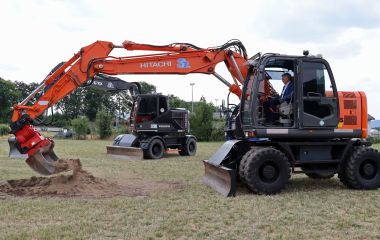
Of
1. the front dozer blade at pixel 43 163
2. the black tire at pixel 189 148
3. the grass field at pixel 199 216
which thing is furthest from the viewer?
the black tire at pixel 189 148

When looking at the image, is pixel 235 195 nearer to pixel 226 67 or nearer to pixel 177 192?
pixel 177 192

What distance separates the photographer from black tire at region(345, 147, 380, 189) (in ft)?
28.3

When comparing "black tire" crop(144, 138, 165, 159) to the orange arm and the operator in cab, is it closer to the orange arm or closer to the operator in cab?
the orange arm

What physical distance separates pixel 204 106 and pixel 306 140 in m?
28.0

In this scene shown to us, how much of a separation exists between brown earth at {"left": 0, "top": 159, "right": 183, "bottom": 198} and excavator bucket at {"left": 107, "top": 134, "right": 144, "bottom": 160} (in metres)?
6.68

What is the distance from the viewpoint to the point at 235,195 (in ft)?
25.8

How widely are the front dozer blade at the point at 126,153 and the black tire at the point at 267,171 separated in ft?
29.0

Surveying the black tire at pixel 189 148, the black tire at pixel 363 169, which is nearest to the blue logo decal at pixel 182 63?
the black tire at pixel 363 169

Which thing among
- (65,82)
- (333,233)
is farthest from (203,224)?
(65,82)

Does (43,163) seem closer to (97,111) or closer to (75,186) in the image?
(75,186)

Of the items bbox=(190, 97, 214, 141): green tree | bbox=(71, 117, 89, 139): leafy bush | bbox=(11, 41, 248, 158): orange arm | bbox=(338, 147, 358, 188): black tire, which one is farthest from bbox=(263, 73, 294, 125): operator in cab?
bbox=(71, 117, 89, 139): leafy bush

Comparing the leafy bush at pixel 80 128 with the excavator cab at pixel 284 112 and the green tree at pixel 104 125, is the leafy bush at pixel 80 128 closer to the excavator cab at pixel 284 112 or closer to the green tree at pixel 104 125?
the green tree at pixel 104 125

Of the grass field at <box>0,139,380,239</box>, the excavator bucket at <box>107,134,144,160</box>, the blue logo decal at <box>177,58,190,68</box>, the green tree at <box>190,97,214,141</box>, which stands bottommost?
the grass field at <box>0,139,380,239</box>

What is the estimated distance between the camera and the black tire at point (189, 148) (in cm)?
1859
